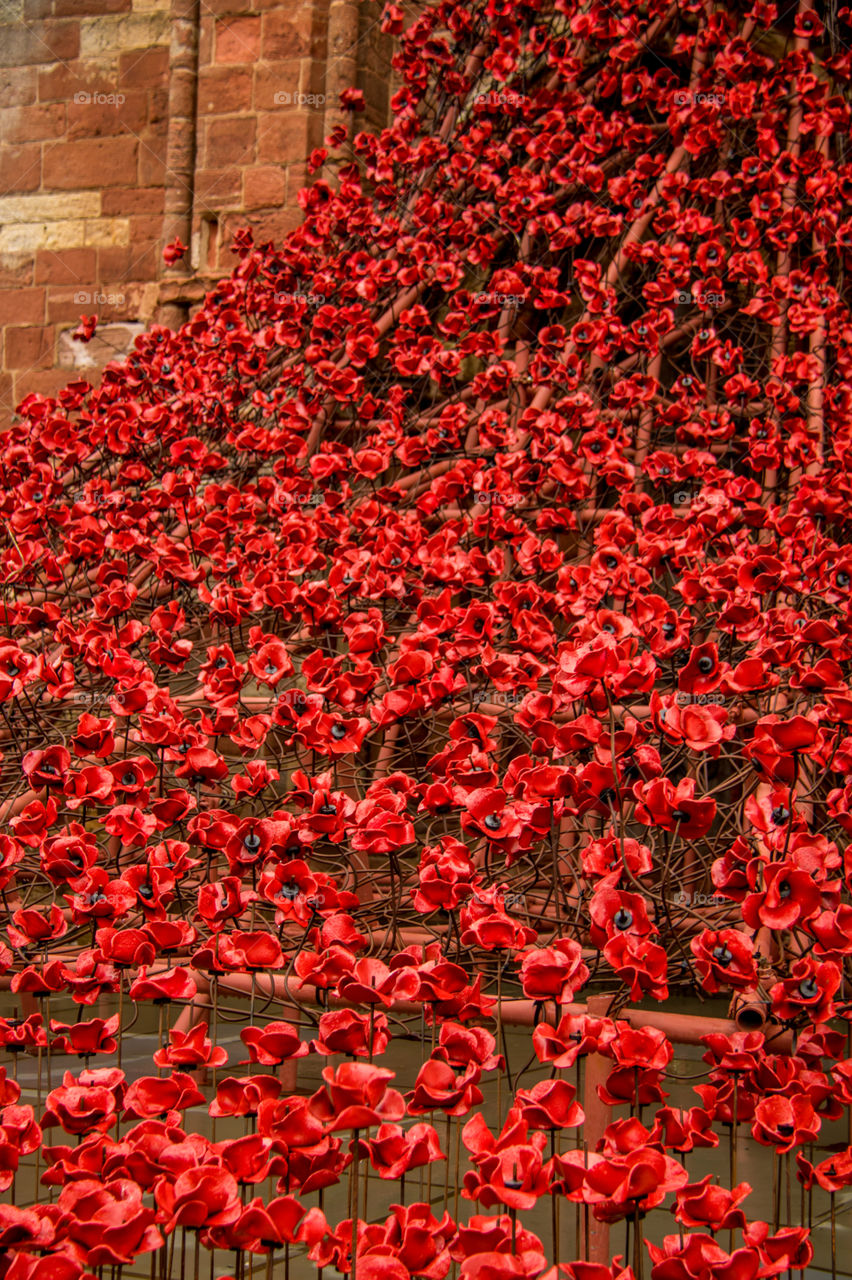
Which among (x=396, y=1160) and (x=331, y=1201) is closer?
(x=396, y=1160)

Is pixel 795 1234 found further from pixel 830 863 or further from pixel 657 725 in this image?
A: pixel 657 725

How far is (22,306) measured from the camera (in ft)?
20.6

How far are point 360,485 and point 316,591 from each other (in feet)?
6.19

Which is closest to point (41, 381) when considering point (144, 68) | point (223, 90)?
point (144, 68)

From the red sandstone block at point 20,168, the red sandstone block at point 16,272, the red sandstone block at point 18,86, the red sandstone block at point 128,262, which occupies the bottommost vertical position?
the red sandstone block at point 16,272

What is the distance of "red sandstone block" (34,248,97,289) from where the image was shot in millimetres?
6125

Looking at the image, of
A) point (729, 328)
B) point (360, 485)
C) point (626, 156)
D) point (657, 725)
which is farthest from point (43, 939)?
point (626, 156)

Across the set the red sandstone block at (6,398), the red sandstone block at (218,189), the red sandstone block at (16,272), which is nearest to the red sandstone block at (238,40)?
the red sandstone block at (218,189)

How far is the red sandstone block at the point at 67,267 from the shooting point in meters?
6.12

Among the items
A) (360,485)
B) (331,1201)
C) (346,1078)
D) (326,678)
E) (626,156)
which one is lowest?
(331,1201)

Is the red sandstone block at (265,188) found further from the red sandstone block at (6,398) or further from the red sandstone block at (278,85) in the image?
the red sandstone block at (6,398)

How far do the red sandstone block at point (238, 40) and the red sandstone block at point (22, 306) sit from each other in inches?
66.8

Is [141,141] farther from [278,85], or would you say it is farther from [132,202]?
[278,85]

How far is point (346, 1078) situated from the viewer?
108 centimetres
